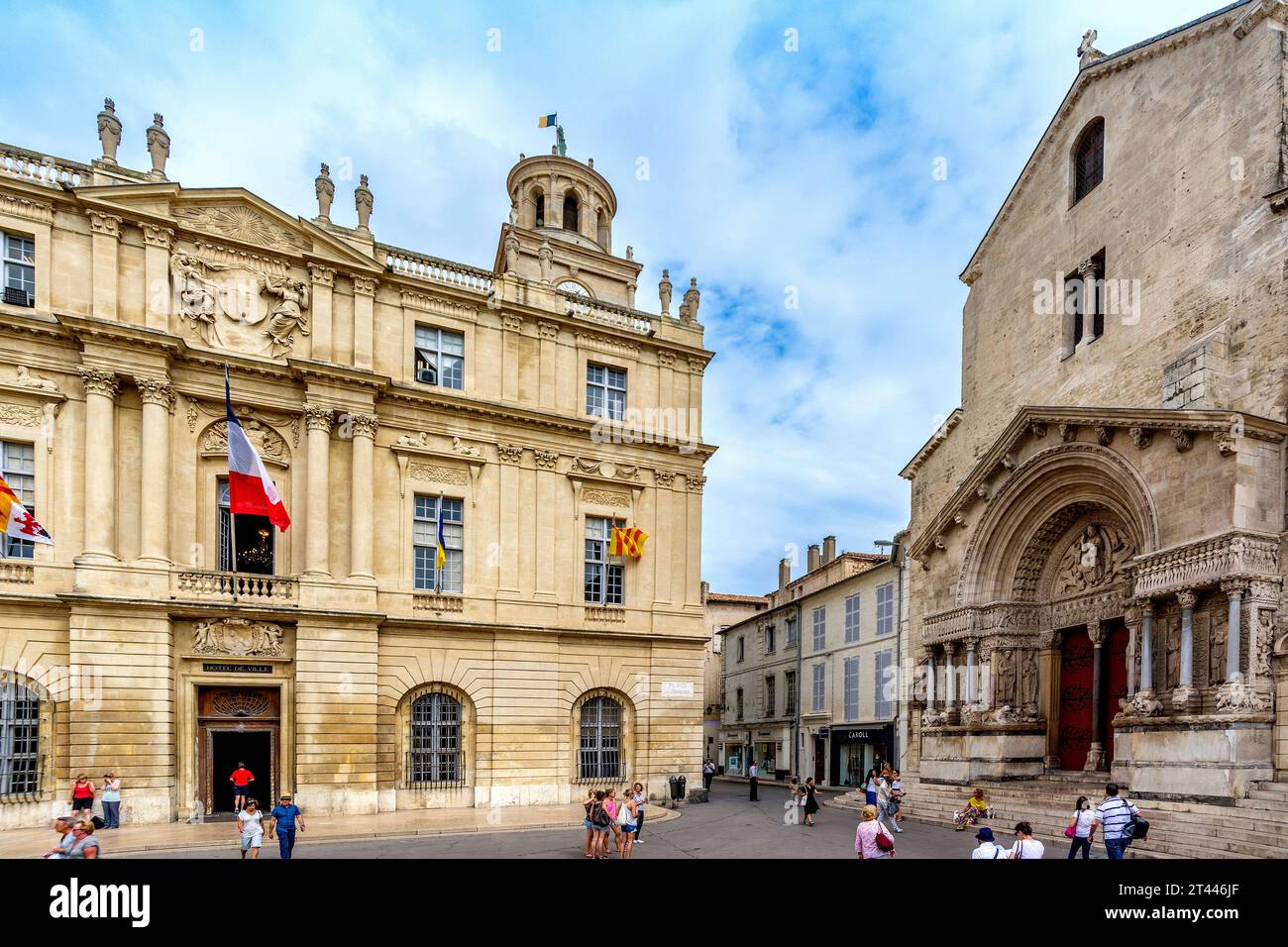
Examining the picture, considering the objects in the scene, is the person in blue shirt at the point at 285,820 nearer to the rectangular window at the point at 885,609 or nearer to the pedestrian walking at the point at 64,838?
the pedestrian walking at the point at 64,838

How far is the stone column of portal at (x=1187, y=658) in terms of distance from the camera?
15484 millimetres

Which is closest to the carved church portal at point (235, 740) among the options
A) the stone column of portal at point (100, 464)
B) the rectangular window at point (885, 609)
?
the stone column of portal at point (100, 464)

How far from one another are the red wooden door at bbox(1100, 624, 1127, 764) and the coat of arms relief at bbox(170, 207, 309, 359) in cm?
2345

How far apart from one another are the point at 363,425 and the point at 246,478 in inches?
162

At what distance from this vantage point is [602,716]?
2470 cm

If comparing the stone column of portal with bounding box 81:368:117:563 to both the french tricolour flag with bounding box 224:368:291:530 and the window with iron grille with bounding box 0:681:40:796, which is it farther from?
the window with iron grille with bounding box 0:681:40:796

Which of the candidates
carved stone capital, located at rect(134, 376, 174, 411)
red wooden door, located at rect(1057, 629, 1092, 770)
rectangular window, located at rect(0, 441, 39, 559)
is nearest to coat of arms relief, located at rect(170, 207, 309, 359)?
carved stone capital, located at rect(134, 376, 174, 411)

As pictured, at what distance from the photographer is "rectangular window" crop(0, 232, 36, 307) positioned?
19375 millimetres

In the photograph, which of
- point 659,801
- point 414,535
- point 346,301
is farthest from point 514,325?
point 659,801

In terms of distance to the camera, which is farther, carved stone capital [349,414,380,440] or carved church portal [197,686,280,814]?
carved stone capital [349,414,380,440]

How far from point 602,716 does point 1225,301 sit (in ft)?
65.3

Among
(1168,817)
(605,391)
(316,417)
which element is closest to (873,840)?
(1168,817)

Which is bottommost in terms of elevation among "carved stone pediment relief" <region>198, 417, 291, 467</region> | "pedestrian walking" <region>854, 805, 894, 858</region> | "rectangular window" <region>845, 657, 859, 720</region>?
"rectangular window" <region>845, 657, 859, 720</region>

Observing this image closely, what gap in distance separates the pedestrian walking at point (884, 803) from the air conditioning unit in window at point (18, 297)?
24208 mm
